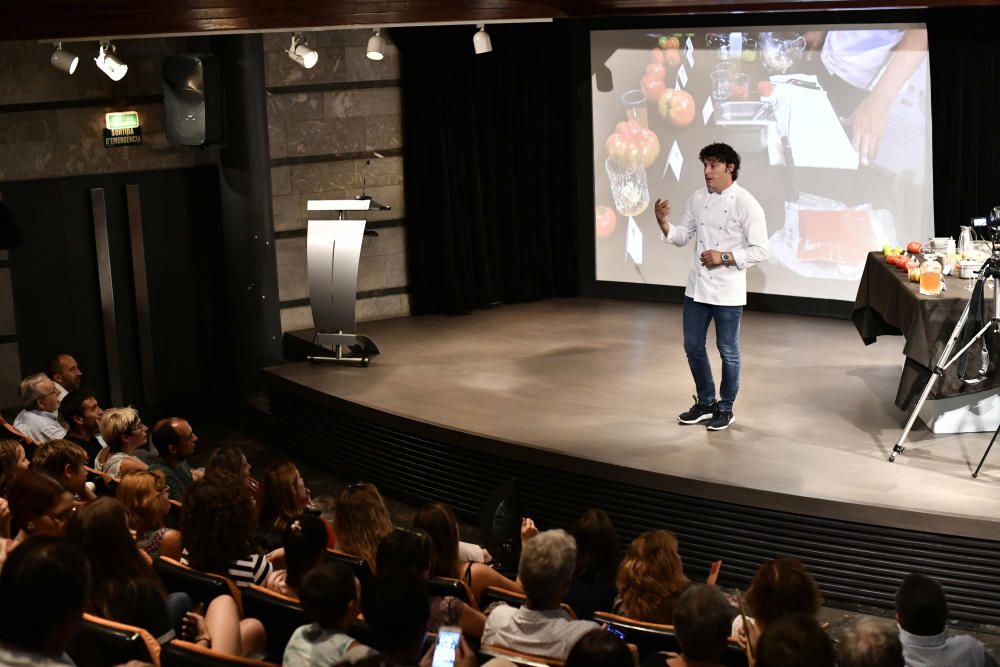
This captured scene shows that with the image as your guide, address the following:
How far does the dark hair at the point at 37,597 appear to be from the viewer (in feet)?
7.66

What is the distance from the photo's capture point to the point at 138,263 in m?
8.64

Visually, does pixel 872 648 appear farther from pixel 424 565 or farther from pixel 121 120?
pixel 121 120

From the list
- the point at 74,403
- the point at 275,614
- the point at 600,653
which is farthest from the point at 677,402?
the point at 600,653

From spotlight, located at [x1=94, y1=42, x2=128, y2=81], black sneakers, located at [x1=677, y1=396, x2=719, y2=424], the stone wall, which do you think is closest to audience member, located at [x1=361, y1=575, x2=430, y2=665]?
black sneakers, located at [x1=677, y1=396, x2=719, y2=424]

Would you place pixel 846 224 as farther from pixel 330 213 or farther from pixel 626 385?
pixel 330 213

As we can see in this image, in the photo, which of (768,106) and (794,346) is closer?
(794,346)

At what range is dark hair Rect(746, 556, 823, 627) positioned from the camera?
327 centimetres

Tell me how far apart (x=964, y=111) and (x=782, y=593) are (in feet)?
17.7

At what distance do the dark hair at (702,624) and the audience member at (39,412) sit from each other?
4066 mm

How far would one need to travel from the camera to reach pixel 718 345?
20.9ft

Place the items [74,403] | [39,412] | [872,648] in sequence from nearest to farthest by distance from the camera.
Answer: [872,648], [74,403], [39,412]

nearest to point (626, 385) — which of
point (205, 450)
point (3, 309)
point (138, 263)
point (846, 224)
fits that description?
point (846, 224)

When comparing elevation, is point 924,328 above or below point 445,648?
above

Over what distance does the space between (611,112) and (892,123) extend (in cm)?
221
